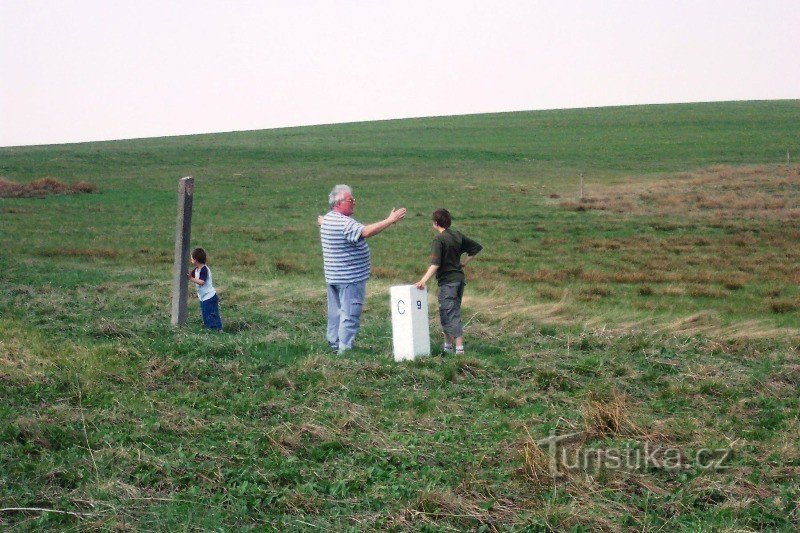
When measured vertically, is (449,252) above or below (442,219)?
below

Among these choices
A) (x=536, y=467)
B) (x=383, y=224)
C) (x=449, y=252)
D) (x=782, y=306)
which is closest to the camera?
(x=536, y=467)

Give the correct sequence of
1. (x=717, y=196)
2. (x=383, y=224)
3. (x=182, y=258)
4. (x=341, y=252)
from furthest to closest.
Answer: (x=717, y=196) → (x=182, y=258) → (x=341, y=252) → (x=383, y=224)

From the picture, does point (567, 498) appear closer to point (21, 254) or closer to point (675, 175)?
point (21, 254)

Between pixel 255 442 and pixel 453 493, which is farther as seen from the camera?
pixel 255 442

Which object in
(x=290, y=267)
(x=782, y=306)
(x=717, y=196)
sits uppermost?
(x=717, y=196)

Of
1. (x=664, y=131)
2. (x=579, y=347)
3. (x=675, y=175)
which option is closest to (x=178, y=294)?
(x=579, y=347)

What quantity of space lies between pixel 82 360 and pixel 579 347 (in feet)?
18.5

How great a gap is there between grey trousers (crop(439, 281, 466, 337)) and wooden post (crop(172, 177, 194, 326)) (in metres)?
3.73

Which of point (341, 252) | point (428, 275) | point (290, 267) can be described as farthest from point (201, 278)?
point (290, 267)

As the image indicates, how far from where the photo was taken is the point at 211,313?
12.6 m

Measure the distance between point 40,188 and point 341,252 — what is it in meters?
35.4

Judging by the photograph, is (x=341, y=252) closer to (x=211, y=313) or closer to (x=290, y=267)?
(x=211, y=313)

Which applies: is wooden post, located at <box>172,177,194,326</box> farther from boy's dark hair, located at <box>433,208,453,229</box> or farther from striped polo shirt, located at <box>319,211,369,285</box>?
boy's dark hair, located at <box>433,208,453,229</box>

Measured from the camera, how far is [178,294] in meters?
12.4
